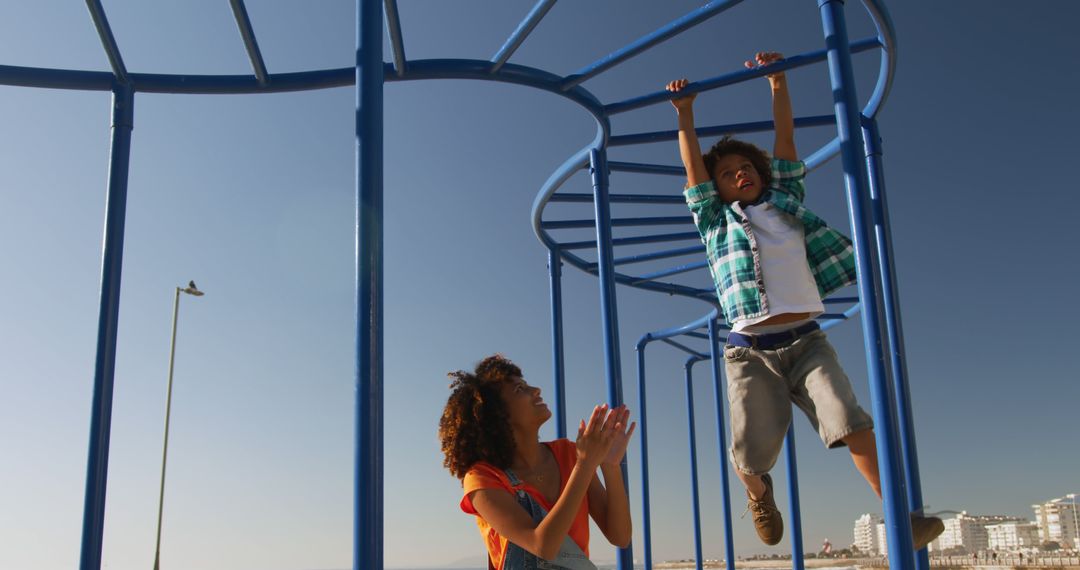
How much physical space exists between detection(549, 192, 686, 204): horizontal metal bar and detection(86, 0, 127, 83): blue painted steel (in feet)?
12.0

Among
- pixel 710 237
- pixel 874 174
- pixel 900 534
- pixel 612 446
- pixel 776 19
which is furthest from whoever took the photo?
pixel 776 19

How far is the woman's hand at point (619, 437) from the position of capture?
2.81m

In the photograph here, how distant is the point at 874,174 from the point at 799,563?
5217mm

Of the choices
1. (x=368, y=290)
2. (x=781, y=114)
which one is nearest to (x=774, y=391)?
(x=781, y=114)

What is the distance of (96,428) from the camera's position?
3871 millimetres

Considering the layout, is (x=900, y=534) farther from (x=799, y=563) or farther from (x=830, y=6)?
(x=799, y=563)

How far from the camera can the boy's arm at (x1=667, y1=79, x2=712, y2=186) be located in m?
Result: 4.32

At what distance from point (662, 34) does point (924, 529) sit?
272 centimetres

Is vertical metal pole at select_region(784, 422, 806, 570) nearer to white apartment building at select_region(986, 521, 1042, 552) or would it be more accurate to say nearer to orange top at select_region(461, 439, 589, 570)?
orange top at select_region(461, 439, 589, 570)

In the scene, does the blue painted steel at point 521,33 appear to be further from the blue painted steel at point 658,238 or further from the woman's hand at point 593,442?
the blue painted steel at point 658,238

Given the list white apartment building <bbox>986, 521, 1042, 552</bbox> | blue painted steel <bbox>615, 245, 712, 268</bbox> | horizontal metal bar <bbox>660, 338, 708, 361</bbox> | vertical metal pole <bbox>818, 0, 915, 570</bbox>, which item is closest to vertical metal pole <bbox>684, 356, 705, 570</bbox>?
horizontal metal bar <bbox>660, 338, 708, 361</bbox>

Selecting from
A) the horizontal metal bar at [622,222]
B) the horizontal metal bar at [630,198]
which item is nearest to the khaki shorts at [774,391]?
the horizontal metal bar at [630,198]

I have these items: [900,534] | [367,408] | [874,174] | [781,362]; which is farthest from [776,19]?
[367,408]

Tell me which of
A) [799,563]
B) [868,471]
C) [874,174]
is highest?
[874,174]
